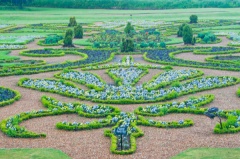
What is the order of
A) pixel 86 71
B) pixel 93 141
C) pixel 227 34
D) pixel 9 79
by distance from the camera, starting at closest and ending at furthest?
pixel 93 141 < pixel 9 79 < pixel 86 71 < pixel 227 34

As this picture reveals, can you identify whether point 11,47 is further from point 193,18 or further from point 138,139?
point 193,18

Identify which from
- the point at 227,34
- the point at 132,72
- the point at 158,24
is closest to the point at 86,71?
the point at 132,72

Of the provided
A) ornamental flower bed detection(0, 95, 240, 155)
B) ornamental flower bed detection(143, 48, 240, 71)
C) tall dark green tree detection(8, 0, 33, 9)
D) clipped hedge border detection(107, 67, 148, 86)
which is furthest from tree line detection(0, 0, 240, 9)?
ornamental flower bed detection(0, 95, 240, 155)

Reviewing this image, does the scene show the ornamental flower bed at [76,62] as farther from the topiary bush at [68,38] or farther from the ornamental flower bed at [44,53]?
the topiary bush at [68,38]

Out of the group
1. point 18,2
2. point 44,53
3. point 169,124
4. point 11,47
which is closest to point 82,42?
point 11,47

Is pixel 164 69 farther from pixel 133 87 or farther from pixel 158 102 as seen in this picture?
pixel 158 102

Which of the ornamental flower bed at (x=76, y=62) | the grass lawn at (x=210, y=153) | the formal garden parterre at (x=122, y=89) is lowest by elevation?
the ornamental flower bed at (x=76, y=62)

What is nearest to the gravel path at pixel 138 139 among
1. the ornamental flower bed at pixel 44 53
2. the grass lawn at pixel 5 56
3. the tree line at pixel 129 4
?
the grass lawn at pixel 5 56

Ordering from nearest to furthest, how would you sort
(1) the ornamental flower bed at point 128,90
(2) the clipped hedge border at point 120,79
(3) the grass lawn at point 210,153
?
(3) the grass lawn at point 210,153 < (1) the ornamental flower bed at point 128,90 < (2) the clipped hedge border at point 120,79
